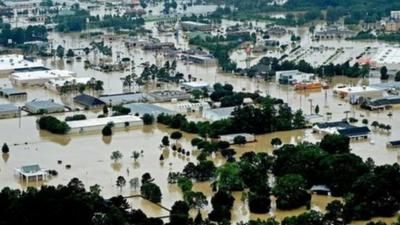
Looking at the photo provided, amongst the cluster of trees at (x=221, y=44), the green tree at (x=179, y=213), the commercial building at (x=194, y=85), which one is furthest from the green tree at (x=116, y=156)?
the cluster of trees at (x=221, y=44)

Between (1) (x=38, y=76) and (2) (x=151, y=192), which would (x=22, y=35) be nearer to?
(1) (x=38, y=76)

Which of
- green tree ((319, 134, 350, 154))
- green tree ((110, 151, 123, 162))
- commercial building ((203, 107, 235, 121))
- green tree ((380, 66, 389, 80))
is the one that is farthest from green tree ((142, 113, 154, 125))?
green tree ((380, 66, 389, 80))

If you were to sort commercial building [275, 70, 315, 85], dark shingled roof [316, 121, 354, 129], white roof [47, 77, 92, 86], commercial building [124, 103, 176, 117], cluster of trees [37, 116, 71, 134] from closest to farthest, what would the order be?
dark shingled roof [316, 121, 354, 129] → cluster of trees [37, 116, 71, 134] → commercial building [124, 103, 176, 117] → commercial building [275, 70, 315, 85] → white roof [47, 77, 92, 86]

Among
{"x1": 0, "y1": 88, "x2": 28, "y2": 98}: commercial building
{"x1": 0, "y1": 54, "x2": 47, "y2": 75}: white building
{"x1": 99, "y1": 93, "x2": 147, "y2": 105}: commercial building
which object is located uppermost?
{"x1": 99, "y1": 93, "x2": 147, "y2": 105}: commercial building

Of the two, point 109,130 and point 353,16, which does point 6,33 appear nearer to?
point 353,16

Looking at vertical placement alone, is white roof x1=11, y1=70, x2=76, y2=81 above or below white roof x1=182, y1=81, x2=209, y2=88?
below

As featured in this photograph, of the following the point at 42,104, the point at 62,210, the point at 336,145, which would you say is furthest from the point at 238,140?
the point at 62,210

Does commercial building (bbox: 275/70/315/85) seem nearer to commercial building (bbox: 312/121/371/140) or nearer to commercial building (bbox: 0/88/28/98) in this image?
commercial building (bbox: 312/121/371/140)
